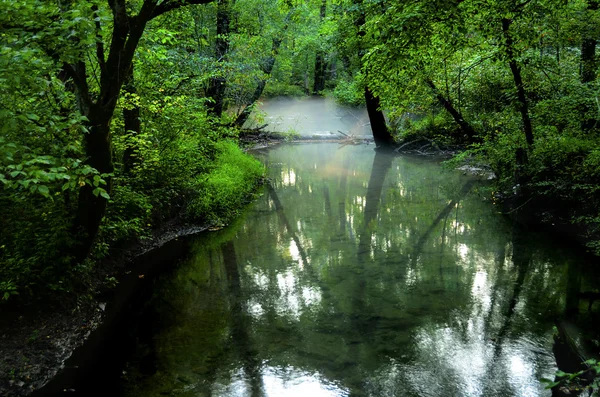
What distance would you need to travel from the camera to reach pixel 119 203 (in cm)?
897

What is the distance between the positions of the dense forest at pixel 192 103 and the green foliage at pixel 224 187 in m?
0.06

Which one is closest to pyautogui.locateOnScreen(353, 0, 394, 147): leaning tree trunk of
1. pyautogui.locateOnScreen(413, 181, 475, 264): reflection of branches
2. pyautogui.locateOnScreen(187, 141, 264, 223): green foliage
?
pyautogui.locateOnScreen(413, 181, 475, 264): reflection of branches

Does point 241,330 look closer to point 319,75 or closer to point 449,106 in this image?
point 449,106

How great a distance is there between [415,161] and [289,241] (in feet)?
46.8

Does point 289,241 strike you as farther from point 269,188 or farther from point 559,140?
point 559,140

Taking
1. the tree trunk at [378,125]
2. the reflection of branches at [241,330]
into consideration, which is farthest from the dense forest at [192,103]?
the tree trunk at [378,125]

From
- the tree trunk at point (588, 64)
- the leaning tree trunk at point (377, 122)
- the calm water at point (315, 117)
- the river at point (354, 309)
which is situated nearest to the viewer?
the river at point (354, 309)

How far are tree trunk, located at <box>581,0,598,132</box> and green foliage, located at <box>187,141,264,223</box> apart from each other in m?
9.85

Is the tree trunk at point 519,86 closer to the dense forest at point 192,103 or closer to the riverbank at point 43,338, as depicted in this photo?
the dense forest at point 192,103

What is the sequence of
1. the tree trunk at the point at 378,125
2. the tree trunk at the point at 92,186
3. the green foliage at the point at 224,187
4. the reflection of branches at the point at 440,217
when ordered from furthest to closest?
the tree trunk at the point at 378,125, the green foliage at the point at 224,187, the reflection of branches at the point at 440,217, the tree trunk at the point at 92,186

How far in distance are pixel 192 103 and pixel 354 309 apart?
832 centimetres

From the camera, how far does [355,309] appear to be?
767cm

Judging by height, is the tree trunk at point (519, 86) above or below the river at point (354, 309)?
above

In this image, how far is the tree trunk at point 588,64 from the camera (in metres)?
A: 11.5
